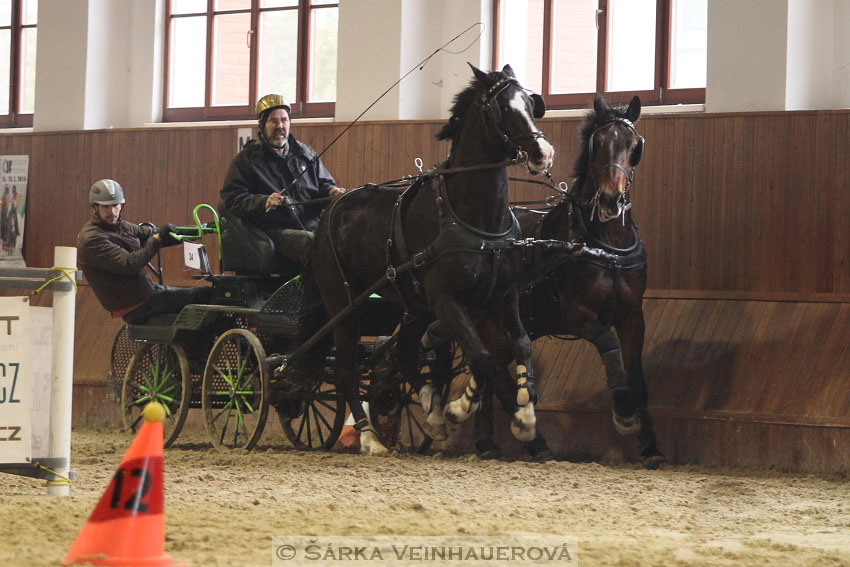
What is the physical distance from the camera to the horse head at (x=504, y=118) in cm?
597

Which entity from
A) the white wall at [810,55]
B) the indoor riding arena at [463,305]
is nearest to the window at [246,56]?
the indoor riding arena at [463,305]

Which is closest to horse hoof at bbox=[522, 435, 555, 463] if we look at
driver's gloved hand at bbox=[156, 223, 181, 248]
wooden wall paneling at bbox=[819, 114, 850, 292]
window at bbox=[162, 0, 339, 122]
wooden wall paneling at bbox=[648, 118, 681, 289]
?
wooden wall paneling at bbox=[648, 118, 681, 289]

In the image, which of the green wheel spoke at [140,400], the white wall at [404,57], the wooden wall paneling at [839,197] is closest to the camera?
the wooden wall paneling at [839,197]

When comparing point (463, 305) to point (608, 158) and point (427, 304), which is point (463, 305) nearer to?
point (427, 304)

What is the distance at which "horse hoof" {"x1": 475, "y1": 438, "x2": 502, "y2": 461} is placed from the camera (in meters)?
7.18

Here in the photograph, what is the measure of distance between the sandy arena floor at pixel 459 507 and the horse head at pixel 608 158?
56.6 inches

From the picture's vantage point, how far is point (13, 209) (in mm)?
11055

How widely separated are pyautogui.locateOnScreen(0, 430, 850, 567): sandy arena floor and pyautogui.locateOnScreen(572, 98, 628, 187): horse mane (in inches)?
64.8

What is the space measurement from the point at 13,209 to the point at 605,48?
5.37 m

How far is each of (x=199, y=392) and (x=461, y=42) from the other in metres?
3.56

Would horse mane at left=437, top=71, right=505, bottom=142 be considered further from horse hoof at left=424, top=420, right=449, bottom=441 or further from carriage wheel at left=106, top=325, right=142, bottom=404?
carriage wheel at left=106, top=325, right=142, bottom=404

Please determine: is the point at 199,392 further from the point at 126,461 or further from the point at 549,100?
the point at 126,461

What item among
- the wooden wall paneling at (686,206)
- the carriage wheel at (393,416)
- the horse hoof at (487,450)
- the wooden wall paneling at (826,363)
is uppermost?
the wooden wall paneling at (686,206)

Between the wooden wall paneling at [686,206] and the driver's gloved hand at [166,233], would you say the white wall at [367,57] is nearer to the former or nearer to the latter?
the wooden wall paneling at [686,206]
